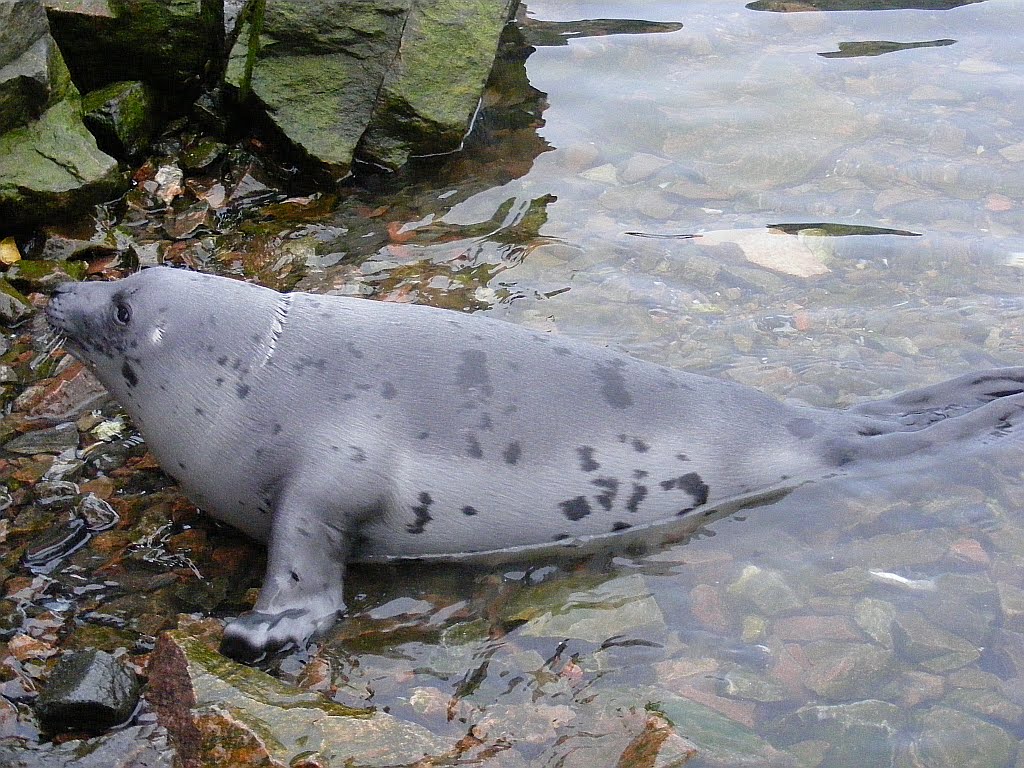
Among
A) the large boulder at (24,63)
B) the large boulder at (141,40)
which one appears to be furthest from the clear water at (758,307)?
the large boulder at (24,63)

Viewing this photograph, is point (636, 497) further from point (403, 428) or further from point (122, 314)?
point (122, 314)

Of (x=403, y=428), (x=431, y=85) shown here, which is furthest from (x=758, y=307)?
(x=431, y=85)

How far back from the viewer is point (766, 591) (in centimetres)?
357

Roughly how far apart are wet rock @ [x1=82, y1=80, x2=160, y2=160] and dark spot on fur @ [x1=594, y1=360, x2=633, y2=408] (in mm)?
3318

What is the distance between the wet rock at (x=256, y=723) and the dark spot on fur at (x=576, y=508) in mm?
1055

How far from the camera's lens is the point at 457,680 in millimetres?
3264

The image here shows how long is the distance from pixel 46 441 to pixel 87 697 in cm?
163

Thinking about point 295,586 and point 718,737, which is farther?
point 295,586

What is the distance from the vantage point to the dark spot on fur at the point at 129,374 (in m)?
3.93

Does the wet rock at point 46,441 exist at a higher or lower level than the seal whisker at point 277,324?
lower

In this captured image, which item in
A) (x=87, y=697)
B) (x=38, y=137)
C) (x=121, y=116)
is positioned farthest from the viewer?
(x=121, y=116)

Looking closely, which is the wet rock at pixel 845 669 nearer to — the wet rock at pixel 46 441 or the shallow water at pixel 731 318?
the shallow water at pixel 731 318

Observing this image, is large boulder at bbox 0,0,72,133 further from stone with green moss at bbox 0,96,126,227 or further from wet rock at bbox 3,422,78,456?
wet rock at bbox 3,422,78,456

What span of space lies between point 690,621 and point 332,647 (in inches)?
43.0
